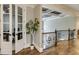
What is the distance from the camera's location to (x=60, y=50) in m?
1.91

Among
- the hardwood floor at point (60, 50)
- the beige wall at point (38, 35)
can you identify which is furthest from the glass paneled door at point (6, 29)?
the beige wall at point (38, 35)

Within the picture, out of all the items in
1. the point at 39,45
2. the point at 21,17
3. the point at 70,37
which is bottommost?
the point at 39,45

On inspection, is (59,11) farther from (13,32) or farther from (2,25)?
(2,25)

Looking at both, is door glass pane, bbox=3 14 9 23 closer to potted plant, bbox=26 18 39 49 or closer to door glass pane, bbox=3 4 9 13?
door glass pane, bbox=3 4 9 13

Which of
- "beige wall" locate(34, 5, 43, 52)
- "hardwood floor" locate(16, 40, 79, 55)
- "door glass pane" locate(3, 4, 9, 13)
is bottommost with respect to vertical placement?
"hardwood floor" locate(16, 40, 79, 55)

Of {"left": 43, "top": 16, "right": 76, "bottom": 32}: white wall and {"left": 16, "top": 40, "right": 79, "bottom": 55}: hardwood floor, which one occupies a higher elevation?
{"left": 43, "top": 16, "right": 76, "bottom": 32}: white wall

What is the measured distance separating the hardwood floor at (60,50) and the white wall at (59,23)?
26 centimetres

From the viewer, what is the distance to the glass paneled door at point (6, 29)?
1838mm

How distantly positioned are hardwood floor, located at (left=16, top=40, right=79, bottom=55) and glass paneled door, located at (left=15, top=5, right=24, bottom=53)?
0.10 m

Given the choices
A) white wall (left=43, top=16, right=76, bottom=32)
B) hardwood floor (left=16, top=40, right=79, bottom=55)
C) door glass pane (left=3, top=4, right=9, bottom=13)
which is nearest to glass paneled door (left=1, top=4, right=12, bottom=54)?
door glass pane (left=3, top=4, right=9, bottom=13)

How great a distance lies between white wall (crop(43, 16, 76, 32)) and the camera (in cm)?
187
